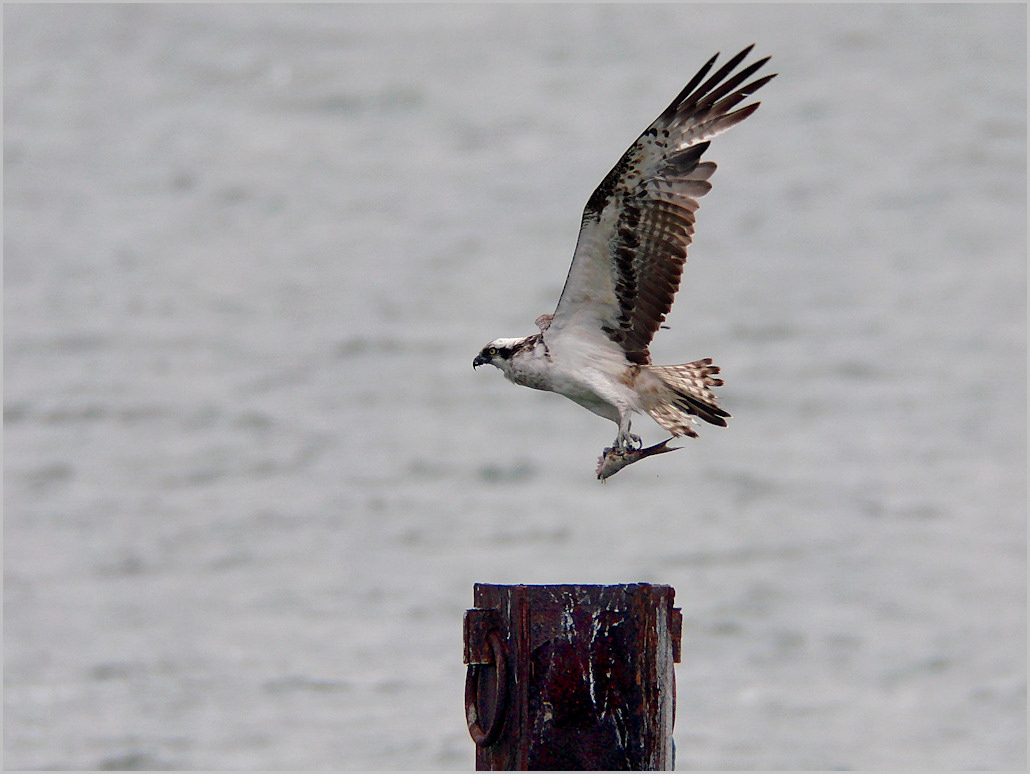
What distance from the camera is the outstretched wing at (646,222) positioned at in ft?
18.7

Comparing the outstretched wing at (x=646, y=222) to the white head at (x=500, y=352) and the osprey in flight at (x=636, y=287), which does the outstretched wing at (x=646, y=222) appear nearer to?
the osprey in flight at (x=636, y=287)

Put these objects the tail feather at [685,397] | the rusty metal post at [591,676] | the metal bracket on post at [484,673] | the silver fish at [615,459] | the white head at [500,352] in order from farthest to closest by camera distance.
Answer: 1. the white head at [500,352]
2. the tail feather at [685,397]
3. the silver fish at [615,459]
4. the metal bracket on post at [484,673]
5. the rusty metal post at [591,676]

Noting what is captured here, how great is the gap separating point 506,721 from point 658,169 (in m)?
3.02

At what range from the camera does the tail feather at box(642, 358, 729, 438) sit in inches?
232

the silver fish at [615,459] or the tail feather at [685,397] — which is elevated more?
the tail feather at [685,397]

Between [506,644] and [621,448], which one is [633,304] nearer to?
[621,448]

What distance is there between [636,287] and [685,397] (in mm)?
623

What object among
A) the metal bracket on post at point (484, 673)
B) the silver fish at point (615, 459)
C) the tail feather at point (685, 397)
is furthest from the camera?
the tail feather at point (685, 397)

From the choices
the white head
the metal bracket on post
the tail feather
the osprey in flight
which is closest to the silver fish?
the osprey in flight

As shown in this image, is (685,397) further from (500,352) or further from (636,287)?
(500,352)

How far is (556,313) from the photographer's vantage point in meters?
6.02

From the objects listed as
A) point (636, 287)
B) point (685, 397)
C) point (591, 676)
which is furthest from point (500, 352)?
point (591, 676)

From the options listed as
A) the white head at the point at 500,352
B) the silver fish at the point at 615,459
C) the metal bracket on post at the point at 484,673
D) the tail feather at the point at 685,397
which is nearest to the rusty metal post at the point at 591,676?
the metal bracket on post at the point at 484,673

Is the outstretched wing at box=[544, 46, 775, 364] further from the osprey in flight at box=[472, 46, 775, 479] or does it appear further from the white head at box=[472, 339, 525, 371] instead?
the white head at box=[472, 339, 525, 371]
